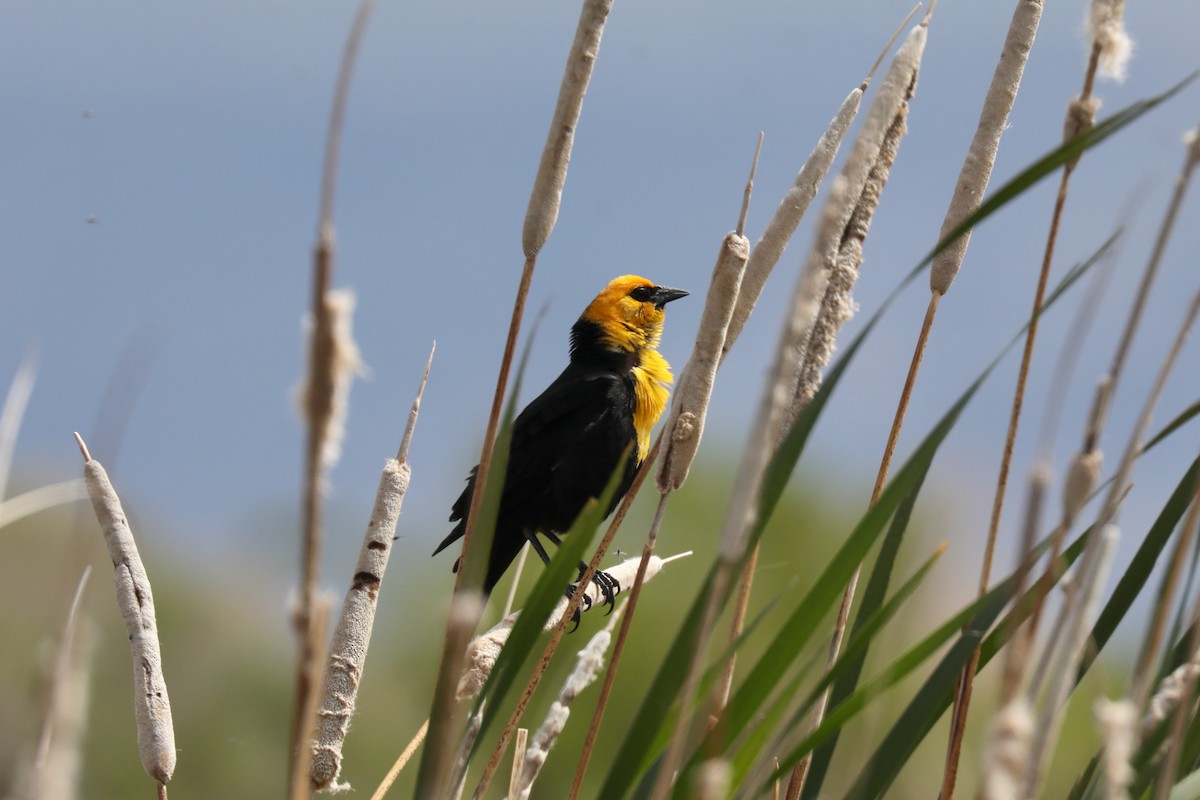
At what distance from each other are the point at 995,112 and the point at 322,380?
116cm

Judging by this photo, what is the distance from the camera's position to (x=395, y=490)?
167cm

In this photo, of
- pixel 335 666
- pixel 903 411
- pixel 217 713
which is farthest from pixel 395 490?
pixel 217 713

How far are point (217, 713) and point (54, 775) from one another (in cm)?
1209

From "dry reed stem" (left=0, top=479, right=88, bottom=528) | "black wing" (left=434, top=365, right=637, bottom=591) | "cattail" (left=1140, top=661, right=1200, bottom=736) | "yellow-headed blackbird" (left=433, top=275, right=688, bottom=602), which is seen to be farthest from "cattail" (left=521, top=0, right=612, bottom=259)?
"black wing" (left=434, top=365, right=637, bottom=591)

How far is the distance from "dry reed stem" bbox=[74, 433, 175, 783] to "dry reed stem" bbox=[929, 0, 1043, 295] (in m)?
1.10

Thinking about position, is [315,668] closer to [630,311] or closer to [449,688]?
[449,688]

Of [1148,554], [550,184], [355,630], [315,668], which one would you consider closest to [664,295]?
[355,630]

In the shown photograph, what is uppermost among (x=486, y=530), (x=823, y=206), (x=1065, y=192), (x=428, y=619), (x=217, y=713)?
(x=1065, y=192)

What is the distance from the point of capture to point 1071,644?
0.82 m

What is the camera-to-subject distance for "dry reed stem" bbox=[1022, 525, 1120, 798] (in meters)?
0.78

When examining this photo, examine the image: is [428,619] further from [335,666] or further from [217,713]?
[335,666]

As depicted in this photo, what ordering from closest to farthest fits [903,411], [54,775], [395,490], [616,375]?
[54,775]
[903,411]
[395,490]
[616,375]

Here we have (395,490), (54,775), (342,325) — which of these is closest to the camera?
(342,325)

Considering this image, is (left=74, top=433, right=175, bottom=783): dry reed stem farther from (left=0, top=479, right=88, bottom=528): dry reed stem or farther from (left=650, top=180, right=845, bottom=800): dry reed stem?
(left=650, top=180, right=845, bottom=800): dry reed stem
